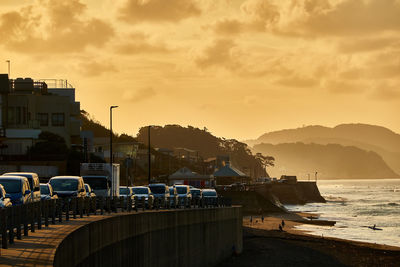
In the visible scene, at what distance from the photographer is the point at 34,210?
26.9 metres

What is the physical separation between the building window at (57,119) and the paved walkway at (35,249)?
297 ft

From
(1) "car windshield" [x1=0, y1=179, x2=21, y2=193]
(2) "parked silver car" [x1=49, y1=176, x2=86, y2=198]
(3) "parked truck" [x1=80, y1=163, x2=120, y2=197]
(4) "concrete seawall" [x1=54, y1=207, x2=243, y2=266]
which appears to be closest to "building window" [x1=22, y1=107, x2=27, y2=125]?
(4) "concrete seawall" [x1=54, y1=207, x2=243, y2=266]

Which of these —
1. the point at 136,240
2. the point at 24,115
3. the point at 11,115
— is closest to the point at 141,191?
the point at 136,240

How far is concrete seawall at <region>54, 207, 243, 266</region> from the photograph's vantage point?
89.3ft

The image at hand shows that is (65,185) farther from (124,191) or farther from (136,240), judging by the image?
(124,191)

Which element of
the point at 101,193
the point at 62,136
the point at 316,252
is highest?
the point at 62,136

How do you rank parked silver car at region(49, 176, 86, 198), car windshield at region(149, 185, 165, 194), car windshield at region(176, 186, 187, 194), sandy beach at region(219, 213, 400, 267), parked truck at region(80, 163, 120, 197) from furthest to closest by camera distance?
car windshield at region(176, 186, 187, 194)
sandy beach at region(219, 213, 400, 267)
car windshield at region(149, 185, 165, 194)
parked truck at region(80, 163, 120, 197)
parked silver car at region(49, 176, 86, 198)

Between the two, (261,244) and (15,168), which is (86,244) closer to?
(261,244)

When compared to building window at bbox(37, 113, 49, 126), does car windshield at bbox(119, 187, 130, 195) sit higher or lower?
lower

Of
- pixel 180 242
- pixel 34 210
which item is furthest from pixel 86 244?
pixel 180 242

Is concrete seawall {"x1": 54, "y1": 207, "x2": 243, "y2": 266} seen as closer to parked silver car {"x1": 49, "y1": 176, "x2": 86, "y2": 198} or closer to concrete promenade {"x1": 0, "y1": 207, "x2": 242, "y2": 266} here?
concrete promenade {"x1": 0, "y1": 207, "x2": 242, "y2": 266}

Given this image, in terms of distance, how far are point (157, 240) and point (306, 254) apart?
37516 millimetres

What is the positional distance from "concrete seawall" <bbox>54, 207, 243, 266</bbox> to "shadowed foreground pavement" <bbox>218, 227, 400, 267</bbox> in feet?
6.88

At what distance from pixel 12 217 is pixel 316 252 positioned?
61.4 metres
